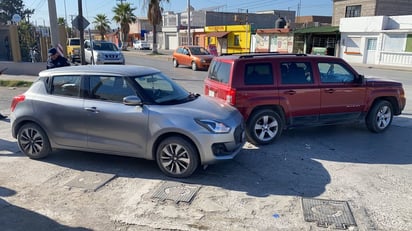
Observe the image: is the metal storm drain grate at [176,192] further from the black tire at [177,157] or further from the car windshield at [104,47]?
the car windshield at [104,47]

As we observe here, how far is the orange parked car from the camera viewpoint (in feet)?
68.9

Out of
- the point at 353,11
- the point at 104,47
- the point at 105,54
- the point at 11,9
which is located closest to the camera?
the point at 105,54

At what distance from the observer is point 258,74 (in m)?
6.33

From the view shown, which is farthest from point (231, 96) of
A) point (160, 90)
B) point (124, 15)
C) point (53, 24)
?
point (124, 15)

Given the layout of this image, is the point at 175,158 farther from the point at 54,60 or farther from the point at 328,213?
the point at 54,60

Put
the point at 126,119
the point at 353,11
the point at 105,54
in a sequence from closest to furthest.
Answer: the point at 126,119, the point at 105,54, the point at 353,11

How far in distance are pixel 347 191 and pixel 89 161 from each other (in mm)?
4100

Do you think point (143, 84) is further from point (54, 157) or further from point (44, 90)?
point (54, 157)

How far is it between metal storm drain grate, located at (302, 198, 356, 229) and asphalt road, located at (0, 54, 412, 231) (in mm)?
13

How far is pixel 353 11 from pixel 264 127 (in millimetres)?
35619

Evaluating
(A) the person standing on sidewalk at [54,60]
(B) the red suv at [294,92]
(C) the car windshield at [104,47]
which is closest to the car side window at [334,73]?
(B) the red suv at [294,92]

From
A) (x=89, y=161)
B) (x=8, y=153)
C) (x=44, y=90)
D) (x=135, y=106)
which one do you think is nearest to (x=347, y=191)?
(x=135, y=106)

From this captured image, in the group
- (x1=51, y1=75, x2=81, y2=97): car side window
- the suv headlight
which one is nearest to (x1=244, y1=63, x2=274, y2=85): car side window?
the suv headlight

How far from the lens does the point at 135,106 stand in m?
4.91
